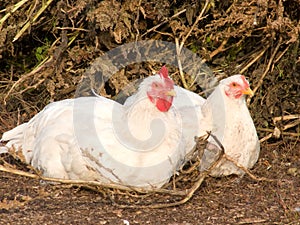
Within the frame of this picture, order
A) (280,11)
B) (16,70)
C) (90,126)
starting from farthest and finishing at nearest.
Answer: (16,70)
(280,11)
(90,126)

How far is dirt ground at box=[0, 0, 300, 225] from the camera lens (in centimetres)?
537

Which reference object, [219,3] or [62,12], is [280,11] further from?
[62,12]

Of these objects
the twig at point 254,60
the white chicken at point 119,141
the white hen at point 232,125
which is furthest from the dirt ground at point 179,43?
the white chicken at point 119,141

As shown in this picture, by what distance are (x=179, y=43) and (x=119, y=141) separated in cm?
165

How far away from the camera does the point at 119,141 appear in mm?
4672

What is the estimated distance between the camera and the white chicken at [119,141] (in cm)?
458

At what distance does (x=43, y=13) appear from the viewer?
611 centimetres

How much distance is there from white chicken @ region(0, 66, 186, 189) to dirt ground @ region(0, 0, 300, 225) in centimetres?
28

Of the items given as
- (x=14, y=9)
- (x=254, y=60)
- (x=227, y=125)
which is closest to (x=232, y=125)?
(x=227, y=125)

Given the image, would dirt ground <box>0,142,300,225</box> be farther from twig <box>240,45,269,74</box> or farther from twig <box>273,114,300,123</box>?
twig <box>240,45,269,74</box>

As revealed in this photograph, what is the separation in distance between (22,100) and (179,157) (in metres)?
1.99

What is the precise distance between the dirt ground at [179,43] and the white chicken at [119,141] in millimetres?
275

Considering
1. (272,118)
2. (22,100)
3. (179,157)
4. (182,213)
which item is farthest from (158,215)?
(22,100)

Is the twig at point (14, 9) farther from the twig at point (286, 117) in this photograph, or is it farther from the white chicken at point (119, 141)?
the twig at point (286, 117)
